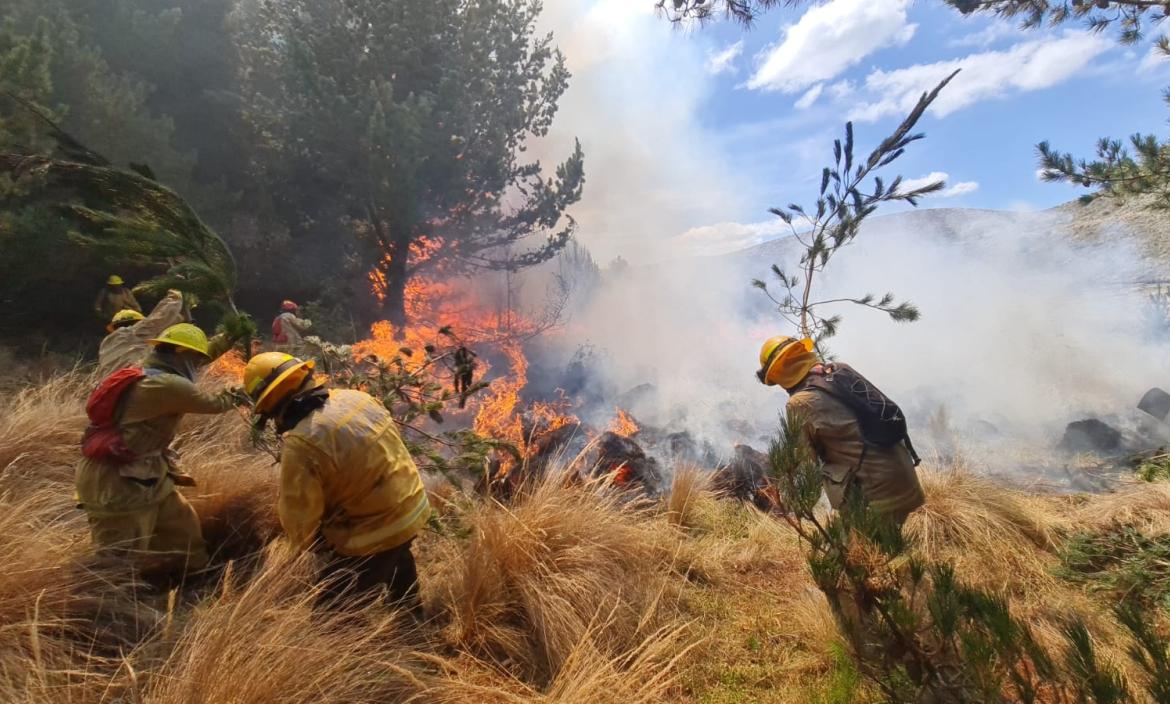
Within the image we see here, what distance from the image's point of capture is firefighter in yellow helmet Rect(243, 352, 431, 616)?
2523 mm

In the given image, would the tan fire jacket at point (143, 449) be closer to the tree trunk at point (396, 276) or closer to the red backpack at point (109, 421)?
the red backpack at point (109, 421)

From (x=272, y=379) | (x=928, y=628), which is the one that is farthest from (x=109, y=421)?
(x=928, y=628)

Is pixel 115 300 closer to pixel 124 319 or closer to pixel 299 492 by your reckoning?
pixel 124 319

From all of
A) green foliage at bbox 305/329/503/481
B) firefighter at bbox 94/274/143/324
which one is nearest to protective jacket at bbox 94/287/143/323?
firefighter at bbox 94/274/143/324

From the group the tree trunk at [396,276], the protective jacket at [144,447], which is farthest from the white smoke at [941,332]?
the protective jacket at [144,447]

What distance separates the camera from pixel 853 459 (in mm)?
3270

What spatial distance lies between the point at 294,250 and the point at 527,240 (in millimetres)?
5700

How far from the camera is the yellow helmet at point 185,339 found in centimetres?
327

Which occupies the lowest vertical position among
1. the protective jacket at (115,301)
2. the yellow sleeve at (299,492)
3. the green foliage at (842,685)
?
the green foliage at (842,685)

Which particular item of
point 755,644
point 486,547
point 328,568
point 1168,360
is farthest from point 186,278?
point 1168,360

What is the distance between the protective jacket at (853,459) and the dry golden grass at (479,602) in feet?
1.97

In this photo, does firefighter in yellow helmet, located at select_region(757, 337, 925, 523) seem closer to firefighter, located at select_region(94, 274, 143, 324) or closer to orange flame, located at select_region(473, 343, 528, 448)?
orange flame, located at select_region(473, 343, 528, 448)

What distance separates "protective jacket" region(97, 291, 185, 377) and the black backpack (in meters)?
4.89

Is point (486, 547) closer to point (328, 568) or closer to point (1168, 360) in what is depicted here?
point (328, 568)
